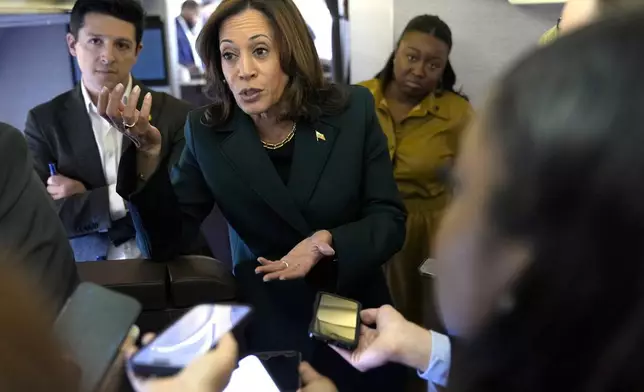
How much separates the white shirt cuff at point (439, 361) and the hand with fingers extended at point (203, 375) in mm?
295

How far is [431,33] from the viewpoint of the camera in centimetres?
183

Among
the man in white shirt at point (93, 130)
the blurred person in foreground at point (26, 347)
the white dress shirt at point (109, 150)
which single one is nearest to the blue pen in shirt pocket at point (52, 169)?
the man in white shirt at point (93, 130)

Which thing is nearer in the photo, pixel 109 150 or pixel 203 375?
pixel 203 375

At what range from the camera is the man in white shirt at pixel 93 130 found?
1.58 metres

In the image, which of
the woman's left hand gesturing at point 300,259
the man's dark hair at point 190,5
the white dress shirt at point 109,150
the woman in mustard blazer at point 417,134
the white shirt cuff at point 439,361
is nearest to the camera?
the white shirt cuff at point 439,361

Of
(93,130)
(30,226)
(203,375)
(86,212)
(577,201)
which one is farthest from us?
(93,130)

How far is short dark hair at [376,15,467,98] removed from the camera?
185 cm

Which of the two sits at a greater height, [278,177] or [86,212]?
[278,177]

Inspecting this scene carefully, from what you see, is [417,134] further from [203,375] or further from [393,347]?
[203,375]

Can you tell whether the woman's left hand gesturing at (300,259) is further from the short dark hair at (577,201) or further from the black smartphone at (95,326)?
the short dark hair at (577,201)

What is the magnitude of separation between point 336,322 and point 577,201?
2.07ft

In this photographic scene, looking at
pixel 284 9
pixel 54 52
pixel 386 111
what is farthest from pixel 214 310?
pixel 54 52

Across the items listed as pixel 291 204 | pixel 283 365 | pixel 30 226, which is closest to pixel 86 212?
pixel 30 226

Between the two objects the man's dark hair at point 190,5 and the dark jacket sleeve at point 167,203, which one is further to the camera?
the man's dark hair at point 190,5
